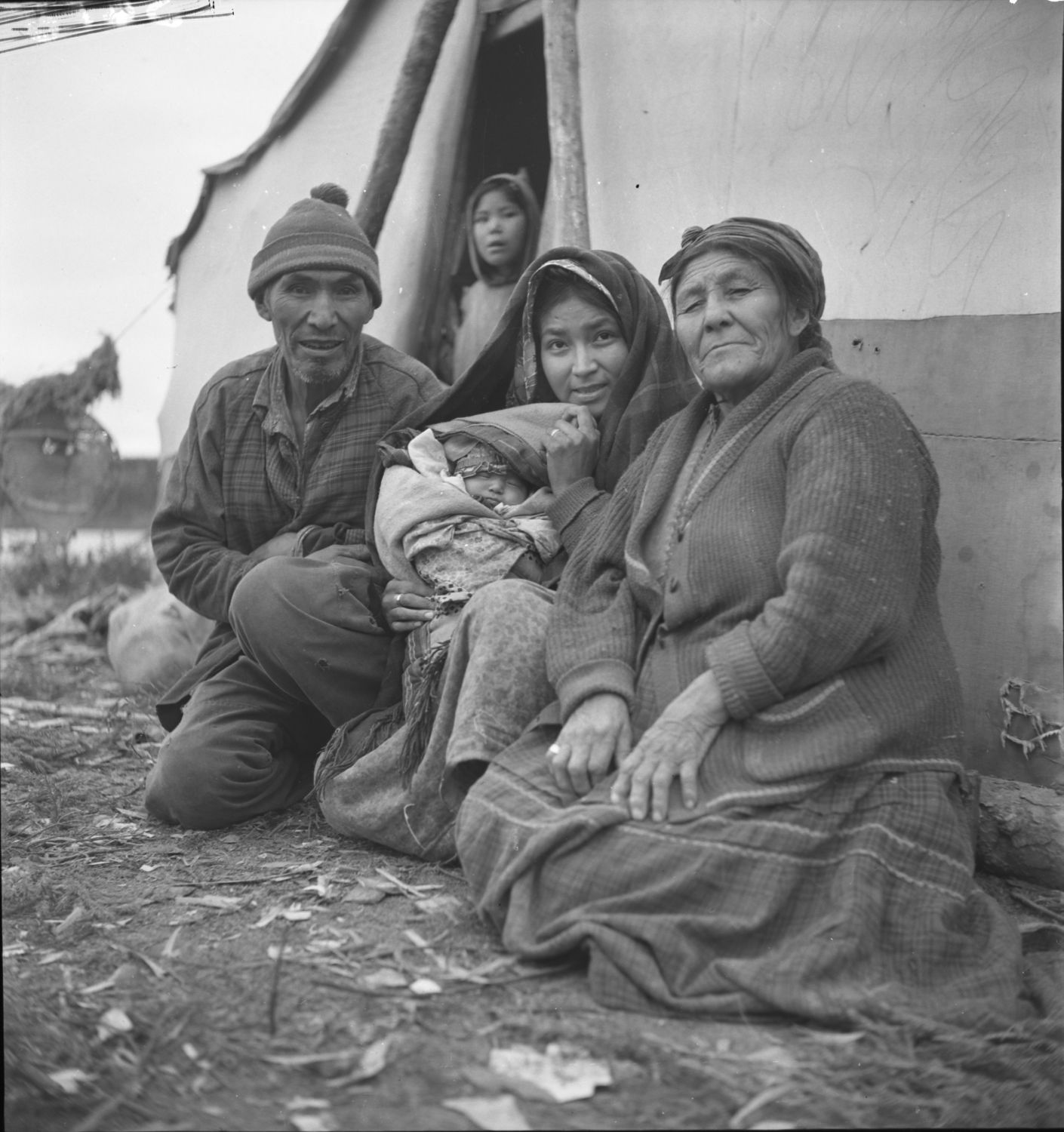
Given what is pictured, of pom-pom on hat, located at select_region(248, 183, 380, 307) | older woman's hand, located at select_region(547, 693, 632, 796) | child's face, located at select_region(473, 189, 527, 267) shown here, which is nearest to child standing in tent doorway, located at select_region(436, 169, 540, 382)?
child's face, located at select_region(473, 189, 527, 267)

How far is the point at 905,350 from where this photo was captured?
352 cm

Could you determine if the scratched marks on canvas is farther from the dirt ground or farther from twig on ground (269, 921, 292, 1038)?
twig on ground (269, 921, 292, 1038)

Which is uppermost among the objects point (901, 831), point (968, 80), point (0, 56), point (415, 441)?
point (0, 56)

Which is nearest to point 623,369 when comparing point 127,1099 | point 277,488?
point 277,488

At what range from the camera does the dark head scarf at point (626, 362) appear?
3.54 metres

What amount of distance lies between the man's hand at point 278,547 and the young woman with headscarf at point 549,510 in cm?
30

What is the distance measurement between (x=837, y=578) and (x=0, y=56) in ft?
11.1

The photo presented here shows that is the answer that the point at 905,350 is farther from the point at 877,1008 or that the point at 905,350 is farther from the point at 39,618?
the point at 39,618

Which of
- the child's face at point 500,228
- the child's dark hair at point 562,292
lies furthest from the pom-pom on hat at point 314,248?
the child's face at point 500,228

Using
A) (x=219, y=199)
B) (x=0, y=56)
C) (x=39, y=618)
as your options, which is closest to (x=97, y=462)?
(x=39, y=618)

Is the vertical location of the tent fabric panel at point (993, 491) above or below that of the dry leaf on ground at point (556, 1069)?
above

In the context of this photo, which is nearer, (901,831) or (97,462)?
(901,831)

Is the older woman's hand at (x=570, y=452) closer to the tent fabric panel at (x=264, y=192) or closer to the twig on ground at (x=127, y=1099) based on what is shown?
the twig on ground at (x=127, y=1099)

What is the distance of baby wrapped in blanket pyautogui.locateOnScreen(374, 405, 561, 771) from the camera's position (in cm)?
341
